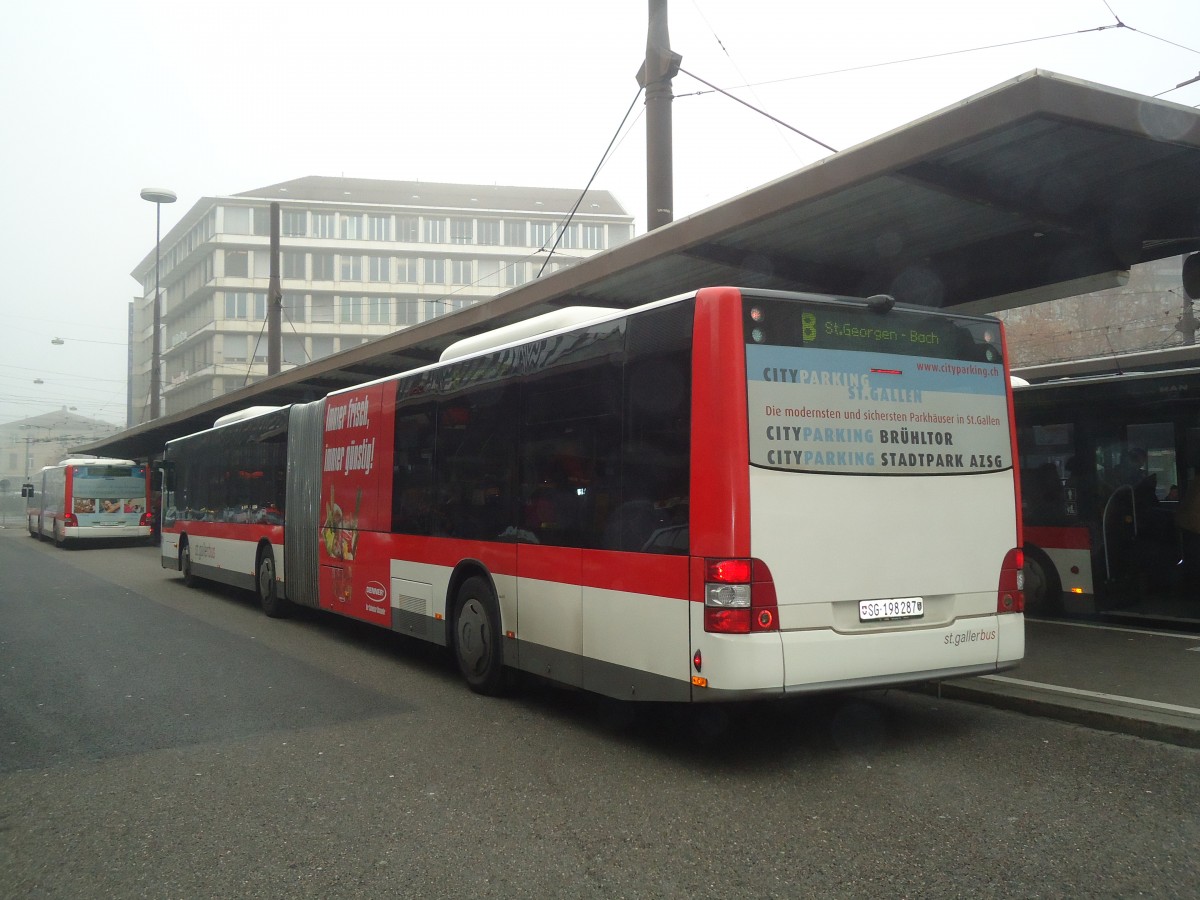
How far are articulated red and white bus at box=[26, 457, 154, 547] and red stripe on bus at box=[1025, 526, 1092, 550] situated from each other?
31.7 metres

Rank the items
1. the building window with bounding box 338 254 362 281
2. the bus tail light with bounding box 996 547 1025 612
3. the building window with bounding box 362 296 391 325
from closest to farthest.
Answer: the bus tail light with bounding box 996 547 1025 612, the building window with bounding box 362 296 391 325, the building window with bounding box 338 254 362 281

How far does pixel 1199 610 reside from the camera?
11.1 meters

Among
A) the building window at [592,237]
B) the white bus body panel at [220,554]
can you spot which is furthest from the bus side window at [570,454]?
the building window at [592,237]

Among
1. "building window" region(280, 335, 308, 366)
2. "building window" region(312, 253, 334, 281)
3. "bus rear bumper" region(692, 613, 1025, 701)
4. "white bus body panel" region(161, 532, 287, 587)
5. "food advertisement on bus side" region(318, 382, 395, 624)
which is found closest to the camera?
"bus rear bumper" region(692, 613, 1025, 701)

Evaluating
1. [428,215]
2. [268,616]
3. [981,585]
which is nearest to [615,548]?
[981,585]

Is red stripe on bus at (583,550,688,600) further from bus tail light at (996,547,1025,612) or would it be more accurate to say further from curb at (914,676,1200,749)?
bus tail light at (996,547,1025,612)

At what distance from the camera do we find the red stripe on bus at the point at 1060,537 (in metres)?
11.9

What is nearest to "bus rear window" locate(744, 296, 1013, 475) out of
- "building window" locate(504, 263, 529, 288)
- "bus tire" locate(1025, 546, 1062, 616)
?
"bus tire" locate(1025, 546, 1062, 616)

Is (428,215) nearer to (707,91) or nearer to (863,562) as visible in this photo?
(707,91)

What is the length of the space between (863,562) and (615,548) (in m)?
1.54

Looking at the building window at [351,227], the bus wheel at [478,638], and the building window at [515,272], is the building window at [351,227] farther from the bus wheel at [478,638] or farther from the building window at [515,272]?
the bus wheel at [478,638]

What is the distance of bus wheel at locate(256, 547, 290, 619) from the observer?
13727mm

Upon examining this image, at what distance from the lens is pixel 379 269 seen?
284ft

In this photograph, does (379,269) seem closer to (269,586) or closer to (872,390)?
(269,586)
